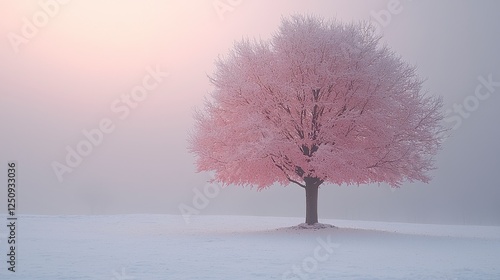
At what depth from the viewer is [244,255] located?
18.8m

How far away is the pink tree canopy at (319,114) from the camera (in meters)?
28.9

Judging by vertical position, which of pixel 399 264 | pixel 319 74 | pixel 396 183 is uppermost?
pixel 319 74

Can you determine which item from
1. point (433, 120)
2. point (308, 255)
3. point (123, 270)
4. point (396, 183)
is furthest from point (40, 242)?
point (433, 120)

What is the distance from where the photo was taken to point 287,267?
16.2 m

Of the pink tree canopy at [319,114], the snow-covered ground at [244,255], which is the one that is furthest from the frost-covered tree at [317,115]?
the snow-covered ground at [244,255]

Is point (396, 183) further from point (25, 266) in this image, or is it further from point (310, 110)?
point (25, 266)

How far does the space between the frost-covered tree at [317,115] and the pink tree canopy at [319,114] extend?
56 mm

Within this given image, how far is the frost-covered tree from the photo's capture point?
28906 millimetres

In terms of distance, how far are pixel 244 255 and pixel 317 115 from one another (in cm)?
1309

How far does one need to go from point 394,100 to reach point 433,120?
106 inches

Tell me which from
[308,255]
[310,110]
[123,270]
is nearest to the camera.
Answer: [123,270]

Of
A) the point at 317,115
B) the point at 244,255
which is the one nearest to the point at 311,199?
the point at 317,115

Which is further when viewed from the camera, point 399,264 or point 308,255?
point 308,255

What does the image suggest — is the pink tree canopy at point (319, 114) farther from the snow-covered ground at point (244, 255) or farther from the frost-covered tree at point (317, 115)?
the snow-covered ground at point (244, 255)
